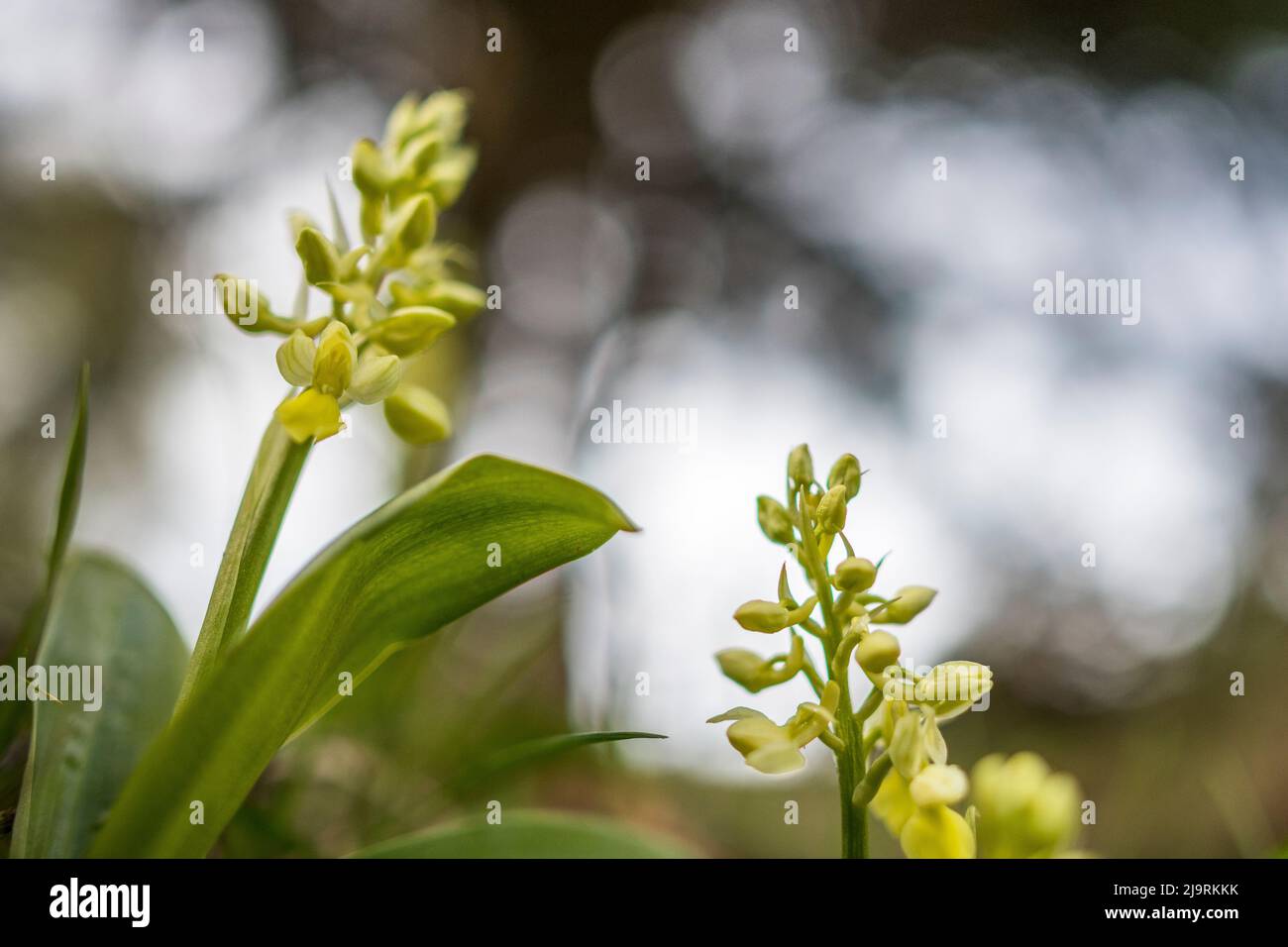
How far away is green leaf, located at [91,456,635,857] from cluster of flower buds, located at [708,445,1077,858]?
9 cm

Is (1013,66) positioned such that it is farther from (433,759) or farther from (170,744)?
(170,744)

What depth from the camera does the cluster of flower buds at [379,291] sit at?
411 mm

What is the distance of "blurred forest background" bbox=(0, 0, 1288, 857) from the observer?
219cm

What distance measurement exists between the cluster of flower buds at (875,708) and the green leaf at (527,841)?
16cm

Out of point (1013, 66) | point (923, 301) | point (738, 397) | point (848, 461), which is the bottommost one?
point (848, 461)

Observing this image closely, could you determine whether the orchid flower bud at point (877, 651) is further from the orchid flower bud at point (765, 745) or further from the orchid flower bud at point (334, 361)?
the orchid flower bud at point (334, 361)

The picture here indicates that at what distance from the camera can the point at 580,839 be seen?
0.49m

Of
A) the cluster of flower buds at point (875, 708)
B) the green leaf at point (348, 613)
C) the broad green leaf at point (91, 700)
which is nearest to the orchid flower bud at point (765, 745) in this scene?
the cluster of flower buds at point (875, 708)

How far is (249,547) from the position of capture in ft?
1.28

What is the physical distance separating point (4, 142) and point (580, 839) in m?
2.70

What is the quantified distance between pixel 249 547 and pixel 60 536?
0.42 feet

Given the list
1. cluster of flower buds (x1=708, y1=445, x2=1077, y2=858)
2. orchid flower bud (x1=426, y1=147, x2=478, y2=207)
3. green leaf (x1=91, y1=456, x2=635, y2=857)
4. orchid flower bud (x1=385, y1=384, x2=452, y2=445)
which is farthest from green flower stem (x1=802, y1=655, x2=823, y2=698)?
orchid flower bud (x1=426, y1=147, x2=478, y2=207)

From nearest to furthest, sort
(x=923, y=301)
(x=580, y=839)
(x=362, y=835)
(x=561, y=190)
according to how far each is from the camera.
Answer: (x=580, y=839)
(x=362, y=835)
(x=561, y=190)
(x=923, y=301)
